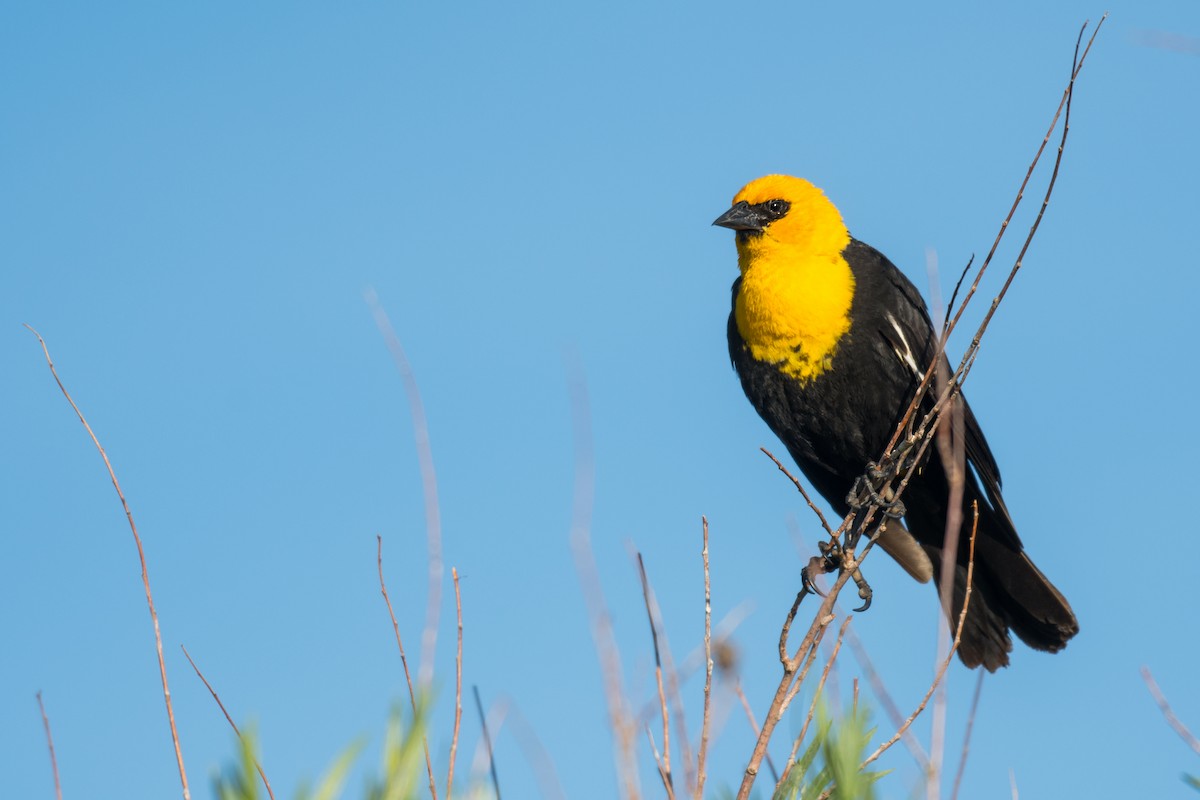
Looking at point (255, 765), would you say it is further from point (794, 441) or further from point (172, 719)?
point (794, 441)

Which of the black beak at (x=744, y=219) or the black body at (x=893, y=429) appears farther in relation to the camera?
the black beak at (x=744, y=219)

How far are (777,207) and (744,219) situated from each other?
5.1 inches

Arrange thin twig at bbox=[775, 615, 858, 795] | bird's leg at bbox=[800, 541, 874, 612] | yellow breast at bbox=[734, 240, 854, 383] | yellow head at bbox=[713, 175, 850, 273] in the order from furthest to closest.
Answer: yellow head at bbox=[713, 175, 850, 273], yellow breast at bbox=[734, 240, 854, 383], bird's leg at bbox=[800, 541, 874, 612], thin twig at bbox=[775, 615, 858, 795]

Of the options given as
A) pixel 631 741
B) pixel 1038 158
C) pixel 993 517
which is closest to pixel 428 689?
pixel 631 741

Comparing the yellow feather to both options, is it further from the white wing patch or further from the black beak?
the white wing patch

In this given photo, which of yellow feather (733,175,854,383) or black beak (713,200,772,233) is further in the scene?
black beak (713,200,772,233)

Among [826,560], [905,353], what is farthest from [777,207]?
[826,560]

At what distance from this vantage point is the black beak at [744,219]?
13.7 feet

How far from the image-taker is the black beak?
164 inches

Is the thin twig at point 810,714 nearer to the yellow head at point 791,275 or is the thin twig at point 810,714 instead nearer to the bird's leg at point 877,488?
the bird's leg at point 877,488

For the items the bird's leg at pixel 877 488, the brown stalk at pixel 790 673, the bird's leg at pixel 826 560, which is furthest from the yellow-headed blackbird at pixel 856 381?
the brown stalk at pixel 790 673

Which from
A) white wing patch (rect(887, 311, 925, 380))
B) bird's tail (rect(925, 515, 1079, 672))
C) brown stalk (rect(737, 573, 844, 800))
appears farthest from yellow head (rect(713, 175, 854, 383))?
brown stalk (rect(737, 573, 844, 800))

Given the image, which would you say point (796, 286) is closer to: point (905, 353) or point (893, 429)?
point (905, 353)

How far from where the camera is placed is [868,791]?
4.45ft
